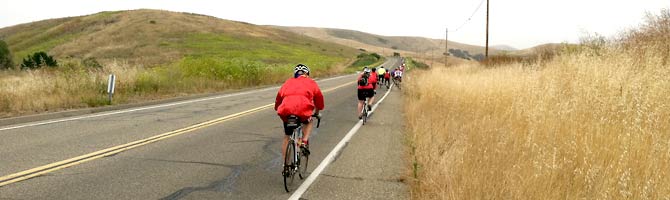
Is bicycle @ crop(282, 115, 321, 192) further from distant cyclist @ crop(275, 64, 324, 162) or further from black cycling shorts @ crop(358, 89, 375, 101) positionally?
black cycling shorts @ crop(358, 89, 375, 101)

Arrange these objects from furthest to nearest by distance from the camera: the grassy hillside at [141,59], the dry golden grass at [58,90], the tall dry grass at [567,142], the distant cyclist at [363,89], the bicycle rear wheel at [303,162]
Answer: the grassy hillside at [141,59]
the distant cyclist at [363,89]
the dry golden grass at [58,90]
the bicycle rear wheel at [303,162]
the tall dry grass at [567,142]

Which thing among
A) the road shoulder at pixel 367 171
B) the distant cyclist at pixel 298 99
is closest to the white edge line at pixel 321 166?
the road shoulder at pixel 367 171

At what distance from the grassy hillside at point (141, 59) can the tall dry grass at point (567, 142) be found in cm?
1146

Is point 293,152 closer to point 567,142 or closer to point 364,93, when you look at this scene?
point 567,142

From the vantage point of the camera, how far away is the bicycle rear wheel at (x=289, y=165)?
578 centimetres

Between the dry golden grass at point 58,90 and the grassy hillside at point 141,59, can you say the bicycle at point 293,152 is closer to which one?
the dry golden grass at point 58,90

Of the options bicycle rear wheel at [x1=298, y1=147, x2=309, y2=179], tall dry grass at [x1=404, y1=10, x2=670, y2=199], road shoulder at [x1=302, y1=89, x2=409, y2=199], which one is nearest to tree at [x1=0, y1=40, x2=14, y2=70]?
road shoulder at [x1=302, y1=89, x2=409, y2=199]

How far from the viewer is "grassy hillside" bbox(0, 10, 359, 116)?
50.3 feet

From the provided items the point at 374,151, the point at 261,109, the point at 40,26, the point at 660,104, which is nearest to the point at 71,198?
the point at 374,151

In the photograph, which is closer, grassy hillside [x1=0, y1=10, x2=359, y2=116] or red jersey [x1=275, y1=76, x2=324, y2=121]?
red jersey [x1=275, y1=76, x2=324, y2=121]

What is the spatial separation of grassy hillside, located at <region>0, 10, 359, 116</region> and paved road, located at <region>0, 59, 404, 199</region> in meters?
4.04

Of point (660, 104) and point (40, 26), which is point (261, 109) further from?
point (40, 26)

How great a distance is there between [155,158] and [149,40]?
8335 cm

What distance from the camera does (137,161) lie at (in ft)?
23.0
